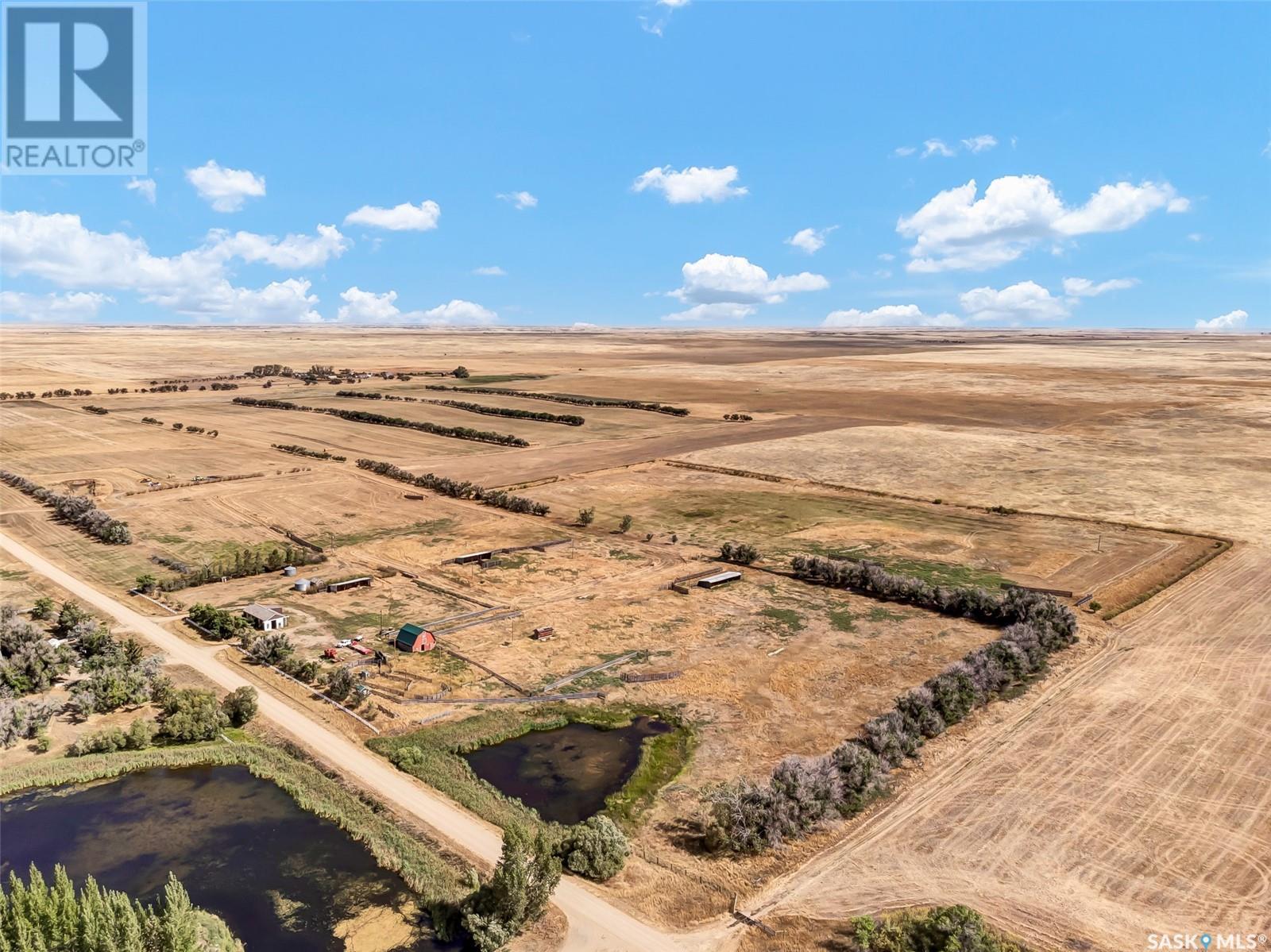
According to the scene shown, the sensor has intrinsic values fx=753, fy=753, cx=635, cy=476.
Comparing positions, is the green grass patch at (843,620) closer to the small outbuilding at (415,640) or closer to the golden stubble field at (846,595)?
the golden stubble field at (846,595)

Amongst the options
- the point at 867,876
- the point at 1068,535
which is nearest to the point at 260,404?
the point at 1068,535

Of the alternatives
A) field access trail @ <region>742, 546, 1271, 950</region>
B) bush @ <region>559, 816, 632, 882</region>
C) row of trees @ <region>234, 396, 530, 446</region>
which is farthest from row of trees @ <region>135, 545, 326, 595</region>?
row of trees @ <region>234, 396, 530, 446</region>

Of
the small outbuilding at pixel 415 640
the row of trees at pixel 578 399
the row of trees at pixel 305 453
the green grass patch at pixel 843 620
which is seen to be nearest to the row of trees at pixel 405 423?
the row of trees at pixel 305 453

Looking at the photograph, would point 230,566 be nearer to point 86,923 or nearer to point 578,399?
point 86,923

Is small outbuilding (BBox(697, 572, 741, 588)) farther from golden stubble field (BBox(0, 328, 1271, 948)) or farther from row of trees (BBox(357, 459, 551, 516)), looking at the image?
row of trees (BBox(357, 459, 551, 516))

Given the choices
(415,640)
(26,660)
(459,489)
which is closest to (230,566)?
(26,660)
